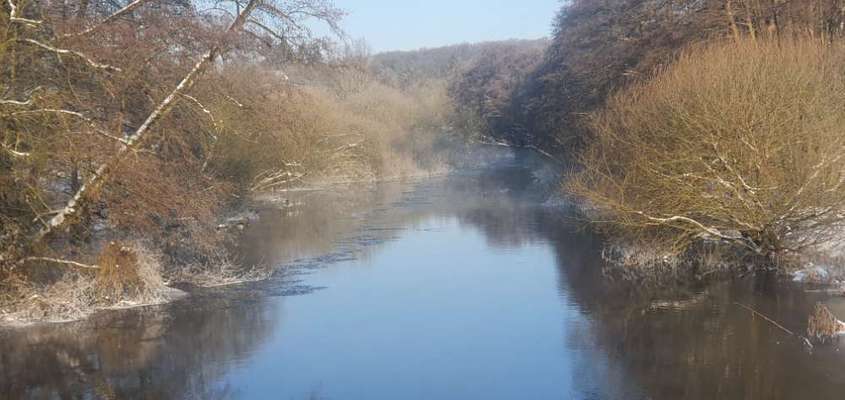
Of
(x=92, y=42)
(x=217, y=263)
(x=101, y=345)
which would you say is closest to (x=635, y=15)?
(x=217, y=263)

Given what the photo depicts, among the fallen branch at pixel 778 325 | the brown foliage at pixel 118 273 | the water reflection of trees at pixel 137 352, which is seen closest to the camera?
the water reflection of trees at pixel 137 352

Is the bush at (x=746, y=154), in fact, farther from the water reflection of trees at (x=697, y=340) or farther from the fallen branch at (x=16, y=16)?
the fallen branch at (x=16, y=16)

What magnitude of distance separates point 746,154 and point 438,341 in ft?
23.4

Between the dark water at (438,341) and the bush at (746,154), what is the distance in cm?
138

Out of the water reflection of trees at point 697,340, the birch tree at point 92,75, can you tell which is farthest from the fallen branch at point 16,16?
the water reflection of trees at point 697,340

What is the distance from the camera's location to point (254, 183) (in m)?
29.5

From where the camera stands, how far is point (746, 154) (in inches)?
639

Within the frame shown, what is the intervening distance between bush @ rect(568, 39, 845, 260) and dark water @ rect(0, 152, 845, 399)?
4.52 ft

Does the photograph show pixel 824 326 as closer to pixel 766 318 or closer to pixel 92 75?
pixel 766 318

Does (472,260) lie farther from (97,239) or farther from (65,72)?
(65,72)

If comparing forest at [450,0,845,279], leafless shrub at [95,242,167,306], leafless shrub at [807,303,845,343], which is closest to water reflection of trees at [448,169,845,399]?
leafless shrub at [807,303,845,343]

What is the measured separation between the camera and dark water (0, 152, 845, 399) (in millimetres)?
10930

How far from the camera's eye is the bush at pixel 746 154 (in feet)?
52.3

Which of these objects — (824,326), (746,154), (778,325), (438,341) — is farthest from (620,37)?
(438,341)
